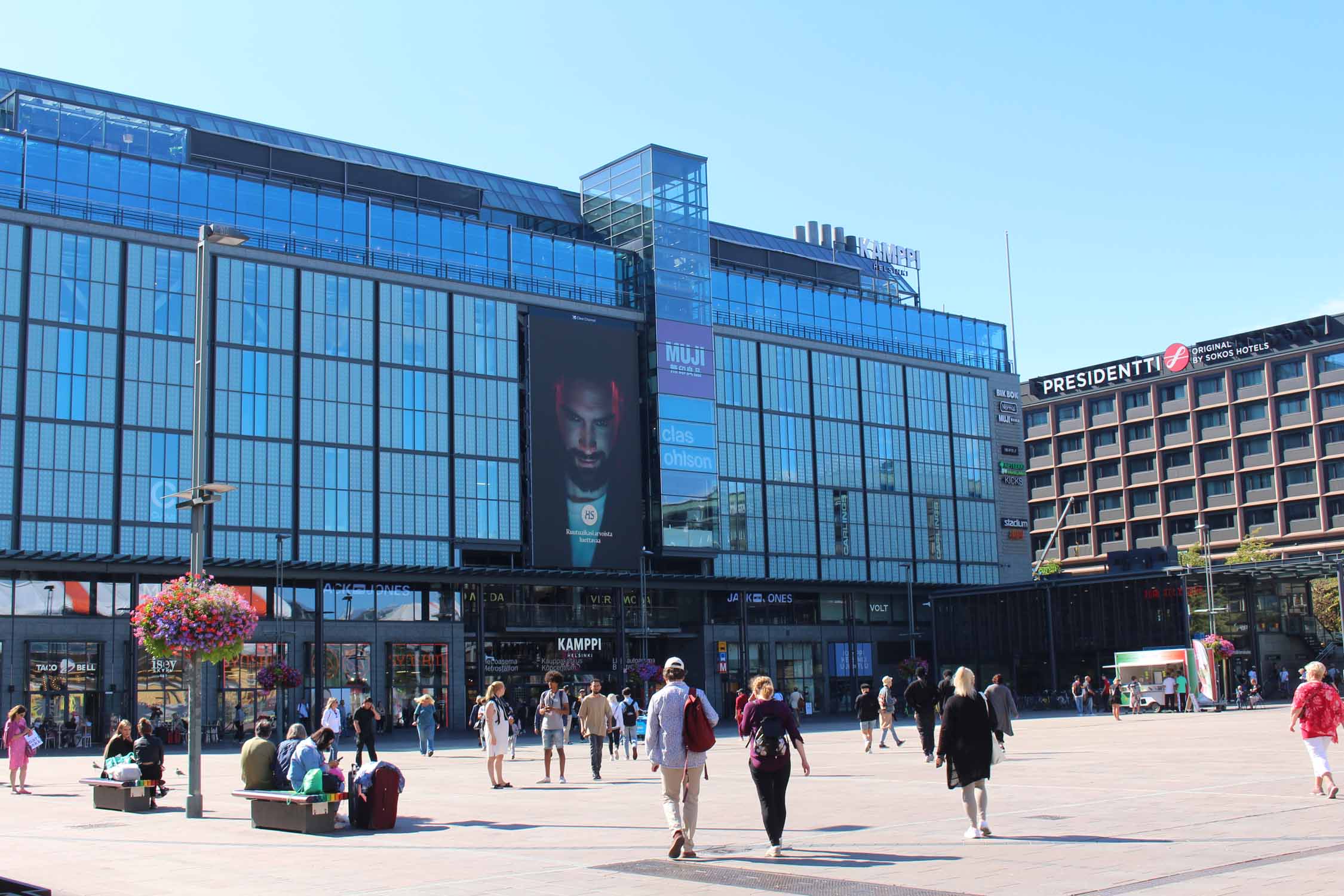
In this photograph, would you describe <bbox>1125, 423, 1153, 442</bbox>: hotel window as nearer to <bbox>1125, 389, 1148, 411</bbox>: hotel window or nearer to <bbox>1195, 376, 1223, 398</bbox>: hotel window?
<bbox>1125, 389, 1148, 411</bbox>: hotel window

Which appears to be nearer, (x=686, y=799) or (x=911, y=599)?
(x=686, y=799)

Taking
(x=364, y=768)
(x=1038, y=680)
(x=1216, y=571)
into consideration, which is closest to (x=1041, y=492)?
(x=1038, y=680)

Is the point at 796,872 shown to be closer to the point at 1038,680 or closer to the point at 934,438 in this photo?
the point at 1038,680

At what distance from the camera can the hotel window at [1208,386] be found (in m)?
116

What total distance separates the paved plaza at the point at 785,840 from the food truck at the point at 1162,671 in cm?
3411

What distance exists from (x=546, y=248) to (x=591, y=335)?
5593 millimetres

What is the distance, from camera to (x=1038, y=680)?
79062mm

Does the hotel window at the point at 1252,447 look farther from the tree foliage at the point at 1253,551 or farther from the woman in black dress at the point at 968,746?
the woman in black dress at the point at 968,746

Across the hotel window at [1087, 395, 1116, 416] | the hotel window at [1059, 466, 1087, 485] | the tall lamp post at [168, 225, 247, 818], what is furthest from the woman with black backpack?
the hotel window at [1059, 466, 1087, 485]

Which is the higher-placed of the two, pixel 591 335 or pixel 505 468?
pixel 591 335

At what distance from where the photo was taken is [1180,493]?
390 ft

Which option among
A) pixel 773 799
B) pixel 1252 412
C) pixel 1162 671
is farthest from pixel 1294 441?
pixel 773 799

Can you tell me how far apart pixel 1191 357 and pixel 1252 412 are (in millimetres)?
7064

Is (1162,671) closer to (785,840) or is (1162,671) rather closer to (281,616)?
(281,616)
